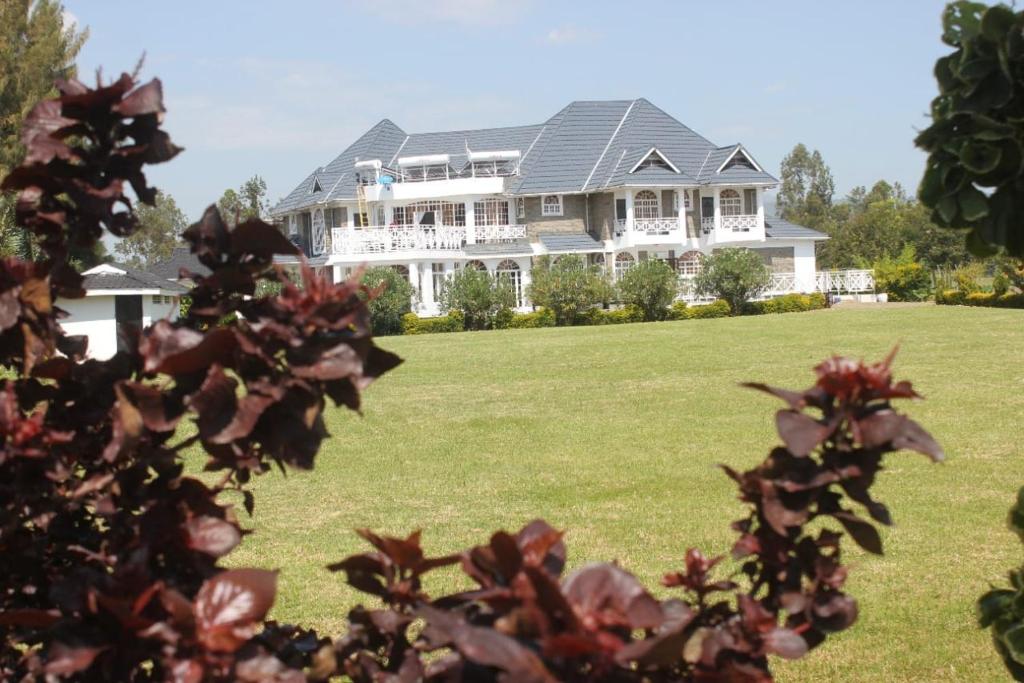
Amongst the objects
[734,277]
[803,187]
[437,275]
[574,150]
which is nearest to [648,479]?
[734,277]

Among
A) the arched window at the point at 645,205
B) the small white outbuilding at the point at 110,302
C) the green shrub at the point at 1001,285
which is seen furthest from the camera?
the arched window at the point at 645,205

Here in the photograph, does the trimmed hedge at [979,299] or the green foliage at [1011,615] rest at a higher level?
the trimmed hedge at [979,299]

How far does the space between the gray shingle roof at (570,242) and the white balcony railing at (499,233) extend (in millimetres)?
798

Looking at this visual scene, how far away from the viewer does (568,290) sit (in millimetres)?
33688

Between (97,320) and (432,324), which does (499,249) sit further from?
(97,320)

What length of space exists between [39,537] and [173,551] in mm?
457

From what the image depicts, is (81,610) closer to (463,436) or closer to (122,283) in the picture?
(463,436)

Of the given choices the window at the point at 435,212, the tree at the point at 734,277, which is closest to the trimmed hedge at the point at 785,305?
the tree at the point at 734,277

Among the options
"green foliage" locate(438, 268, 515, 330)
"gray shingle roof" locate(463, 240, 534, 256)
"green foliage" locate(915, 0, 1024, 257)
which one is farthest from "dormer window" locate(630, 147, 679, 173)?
"green foliage" locate(915, 0, 1024, 257)

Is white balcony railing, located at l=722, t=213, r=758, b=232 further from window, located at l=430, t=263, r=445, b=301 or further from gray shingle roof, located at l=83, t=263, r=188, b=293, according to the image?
gray shingle roof, located at l=83, t=263, r=188, b=293

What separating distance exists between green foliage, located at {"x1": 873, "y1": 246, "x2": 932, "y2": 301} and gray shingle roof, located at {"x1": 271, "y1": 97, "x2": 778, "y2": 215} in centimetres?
564

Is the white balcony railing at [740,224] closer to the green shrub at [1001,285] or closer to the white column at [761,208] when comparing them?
the white column at [761,208]

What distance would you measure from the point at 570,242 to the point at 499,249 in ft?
9.15

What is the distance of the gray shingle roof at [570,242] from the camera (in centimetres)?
4106
